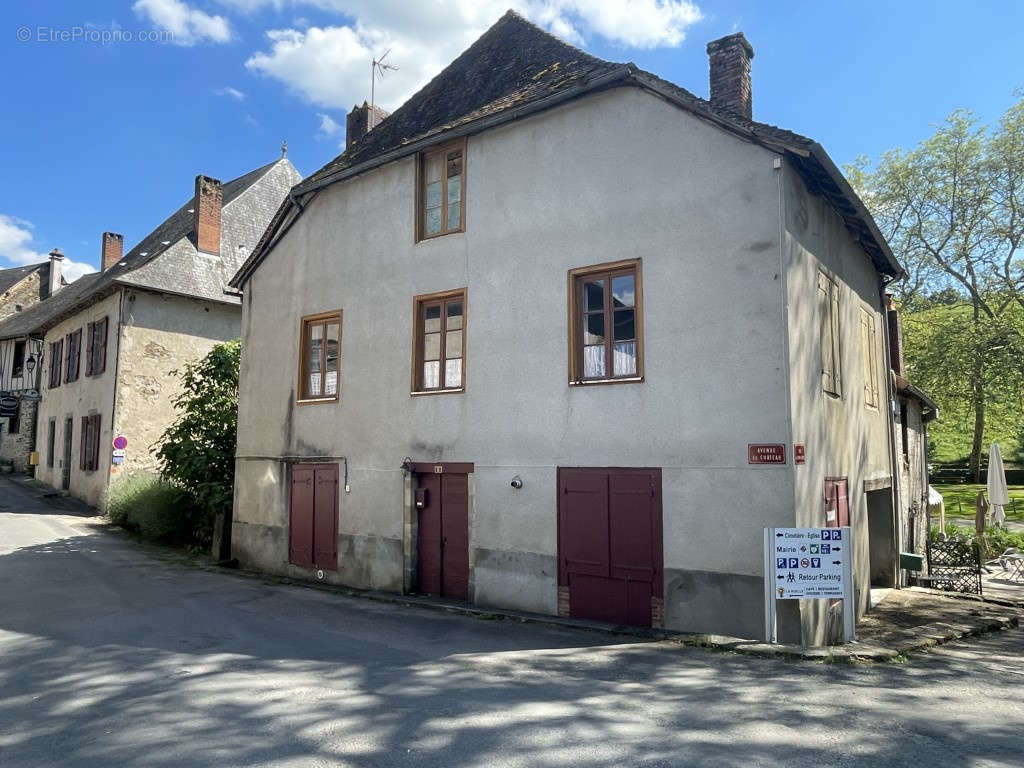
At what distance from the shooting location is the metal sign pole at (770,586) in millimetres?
8031

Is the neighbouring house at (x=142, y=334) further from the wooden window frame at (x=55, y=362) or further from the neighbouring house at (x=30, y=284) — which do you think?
the neighbouring house at (x=30, y=284)

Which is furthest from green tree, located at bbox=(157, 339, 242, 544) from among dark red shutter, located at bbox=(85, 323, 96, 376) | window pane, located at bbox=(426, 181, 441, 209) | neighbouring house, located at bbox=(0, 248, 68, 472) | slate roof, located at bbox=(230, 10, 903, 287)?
neighbouring house, located at bbox=(0, 248, 68, 472)

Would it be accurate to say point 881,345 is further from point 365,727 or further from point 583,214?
point 365,727

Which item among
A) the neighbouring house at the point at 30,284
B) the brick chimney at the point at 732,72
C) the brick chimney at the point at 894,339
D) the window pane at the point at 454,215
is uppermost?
the neighbouring house at the point at 30,284

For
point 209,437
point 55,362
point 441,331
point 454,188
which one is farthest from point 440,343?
point 55,362

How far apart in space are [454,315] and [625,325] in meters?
3.07

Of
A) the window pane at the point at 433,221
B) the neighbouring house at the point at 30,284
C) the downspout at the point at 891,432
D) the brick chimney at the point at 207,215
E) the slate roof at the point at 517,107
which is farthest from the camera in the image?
the neighbouring house at the point at 30,284

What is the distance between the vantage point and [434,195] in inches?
475

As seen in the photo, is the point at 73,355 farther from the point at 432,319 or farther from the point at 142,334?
the point at 432,319

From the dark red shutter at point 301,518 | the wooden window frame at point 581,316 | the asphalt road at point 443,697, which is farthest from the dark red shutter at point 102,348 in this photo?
the wooden window frame at point 581,316

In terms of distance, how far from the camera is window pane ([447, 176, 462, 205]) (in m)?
11.7

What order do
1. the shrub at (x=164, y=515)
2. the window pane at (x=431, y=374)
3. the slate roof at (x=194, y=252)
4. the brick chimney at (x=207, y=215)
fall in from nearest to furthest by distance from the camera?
the window pane at (x=431, y=374) < the shrub at (x=164, y=515) < the slate roof at (x=194, y=252) < the brick chimney at (x=207, y=215)

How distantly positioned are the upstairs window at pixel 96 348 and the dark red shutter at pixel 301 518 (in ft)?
40.6

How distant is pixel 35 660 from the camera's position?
7277 mm
